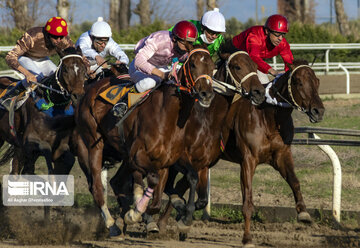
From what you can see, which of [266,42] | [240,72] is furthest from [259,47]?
[240,72]

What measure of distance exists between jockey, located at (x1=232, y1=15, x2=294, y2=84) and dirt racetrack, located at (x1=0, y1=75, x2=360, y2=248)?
144 cm

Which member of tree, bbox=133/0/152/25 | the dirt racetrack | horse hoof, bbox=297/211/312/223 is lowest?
the dirt racetrack

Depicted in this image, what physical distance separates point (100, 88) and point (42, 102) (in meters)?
0.65

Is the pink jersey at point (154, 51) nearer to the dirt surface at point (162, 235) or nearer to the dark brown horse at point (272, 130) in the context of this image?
the dark brown horse at point (272, 130)

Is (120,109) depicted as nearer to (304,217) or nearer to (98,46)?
(98,46)

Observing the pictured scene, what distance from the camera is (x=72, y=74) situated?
6699 mm

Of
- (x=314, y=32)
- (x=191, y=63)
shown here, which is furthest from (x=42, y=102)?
(x=314, y=32)

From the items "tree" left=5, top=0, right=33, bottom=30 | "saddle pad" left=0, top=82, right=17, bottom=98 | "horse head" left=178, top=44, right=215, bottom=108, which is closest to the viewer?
"horse head" left=178, top=44, right=215, bottom=108

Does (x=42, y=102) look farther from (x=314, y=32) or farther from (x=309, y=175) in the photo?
(x=314, y=32)

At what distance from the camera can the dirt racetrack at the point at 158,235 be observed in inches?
246

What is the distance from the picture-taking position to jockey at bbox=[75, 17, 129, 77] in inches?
297

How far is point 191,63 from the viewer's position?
556 cm

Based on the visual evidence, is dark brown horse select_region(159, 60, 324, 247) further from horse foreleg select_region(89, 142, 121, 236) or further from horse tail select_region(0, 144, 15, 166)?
horse tail select_region(0, 144, 15, 166)

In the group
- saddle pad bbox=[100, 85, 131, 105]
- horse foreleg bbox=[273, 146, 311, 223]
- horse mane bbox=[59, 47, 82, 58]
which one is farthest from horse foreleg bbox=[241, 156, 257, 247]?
horse mane bbox=[59, 47, 82, 58]
